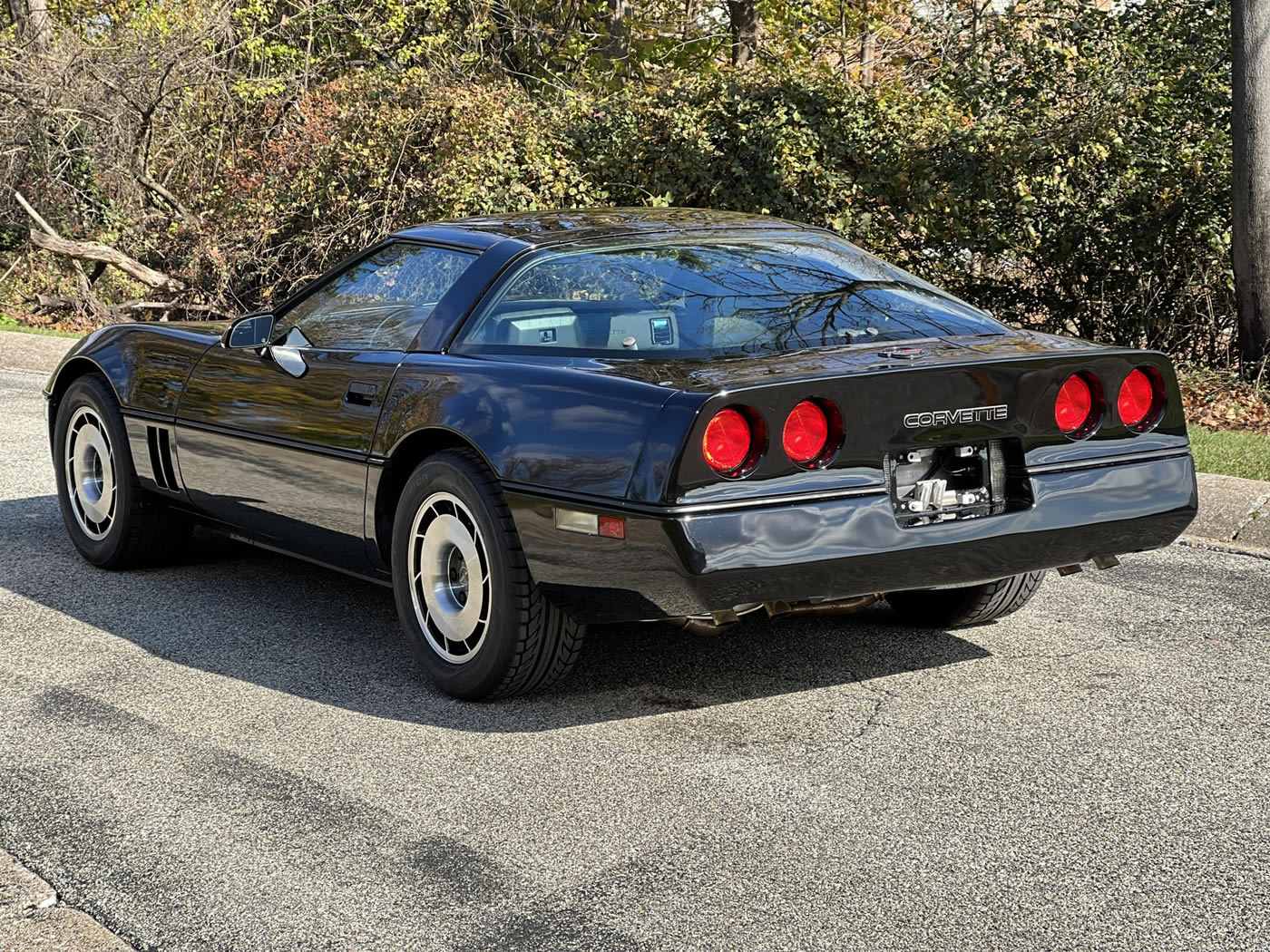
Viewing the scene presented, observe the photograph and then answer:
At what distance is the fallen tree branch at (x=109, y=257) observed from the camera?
58.5 feet

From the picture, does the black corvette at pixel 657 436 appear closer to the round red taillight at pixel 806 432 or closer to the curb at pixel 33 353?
the round red taillight at pixel 806 432

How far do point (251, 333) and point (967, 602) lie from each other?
2.67 meters

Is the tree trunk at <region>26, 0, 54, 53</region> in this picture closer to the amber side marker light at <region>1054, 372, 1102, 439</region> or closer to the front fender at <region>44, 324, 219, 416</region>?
the front fender at <region>44, 324, 219, 416</region>

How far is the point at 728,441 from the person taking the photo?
13.2 feet

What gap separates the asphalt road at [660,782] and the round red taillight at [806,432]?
80cm

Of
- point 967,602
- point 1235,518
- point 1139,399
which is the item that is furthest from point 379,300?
point 1235,518

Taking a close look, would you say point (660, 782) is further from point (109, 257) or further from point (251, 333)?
point (109, 257)

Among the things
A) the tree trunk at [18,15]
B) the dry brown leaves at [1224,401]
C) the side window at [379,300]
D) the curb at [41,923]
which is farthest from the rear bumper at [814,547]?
the tree trunk at [18,15]

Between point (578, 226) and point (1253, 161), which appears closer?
point (578, 226)

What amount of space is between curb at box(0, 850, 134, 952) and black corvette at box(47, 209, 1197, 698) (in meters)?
1.46

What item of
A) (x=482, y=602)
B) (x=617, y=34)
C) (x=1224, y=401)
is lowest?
(x=1224, y=401)

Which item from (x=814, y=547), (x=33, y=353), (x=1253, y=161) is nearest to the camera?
(x=814, y=547)

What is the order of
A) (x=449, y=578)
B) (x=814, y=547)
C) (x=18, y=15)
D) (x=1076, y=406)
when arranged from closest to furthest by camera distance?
(x=814, y=547)
(x=1076, y=406)
(x=449, y=578)
(x=18, y=15)

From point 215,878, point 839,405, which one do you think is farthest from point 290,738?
point 839,405
